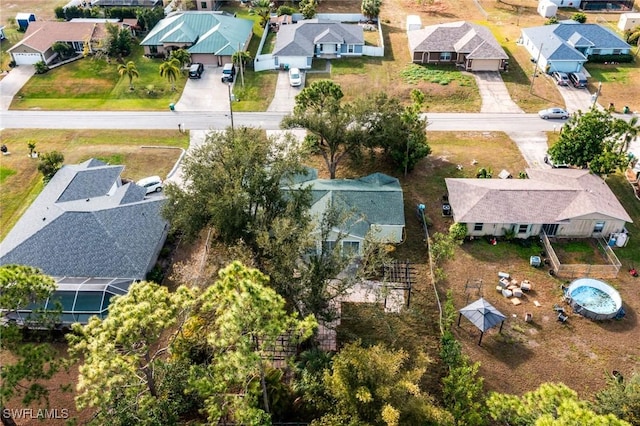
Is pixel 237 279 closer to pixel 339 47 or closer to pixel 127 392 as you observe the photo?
pixel 127 392

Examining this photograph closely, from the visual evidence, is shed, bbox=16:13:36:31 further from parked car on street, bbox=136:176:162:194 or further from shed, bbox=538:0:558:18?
shed, bbox=538:0:558:18

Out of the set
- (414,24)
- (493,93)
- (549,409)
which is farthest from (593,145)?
(414,24)

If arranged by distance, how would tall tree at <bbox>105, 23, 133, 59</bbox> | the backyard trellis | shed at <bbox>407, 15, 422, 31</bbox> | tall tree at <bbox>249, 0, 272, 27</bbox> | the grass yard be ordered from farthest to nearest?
tall tree at <bbox>249, 0, 272, 27</bbox>
shed at <bbox>407, 15, 422, 31</bbox>
tall tree at <bbox>105, 23, 133, 59</bbox>
the grass yard
the backyard trellis

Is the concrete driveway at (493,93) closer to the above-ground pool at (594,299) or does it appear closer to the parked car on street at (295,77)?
the parked car on street at (295,77)

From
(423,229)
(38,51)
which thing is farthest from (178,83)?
(423,229)

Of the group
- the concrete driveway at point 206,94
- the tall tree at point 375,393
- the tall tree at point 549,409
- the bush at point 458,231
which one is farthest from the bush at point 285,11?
the tall tree at point 549,409

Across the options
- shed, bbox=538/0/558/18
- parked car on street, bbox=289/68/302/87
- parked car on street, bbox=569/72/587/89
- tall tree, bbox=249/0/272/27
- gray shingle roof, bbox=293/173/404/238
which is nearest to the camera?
gray shingle roof, bbox=293/173/404/238

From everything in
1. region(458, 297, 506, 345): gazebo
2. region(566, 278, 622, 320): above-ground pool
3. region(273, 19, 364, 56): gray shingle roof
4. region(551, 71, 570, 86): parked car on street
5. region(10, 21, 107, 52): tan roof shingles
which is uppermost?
region(273, 19, 364, 56): gray shingle roof

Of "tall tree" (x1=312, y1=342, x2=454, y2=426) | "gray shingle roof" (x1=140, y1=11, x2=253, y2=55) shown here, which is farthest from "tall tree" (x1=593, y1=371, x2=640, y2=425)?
"gray shingle roof" (x1=140, y1=11, x2=253, y2=55)
